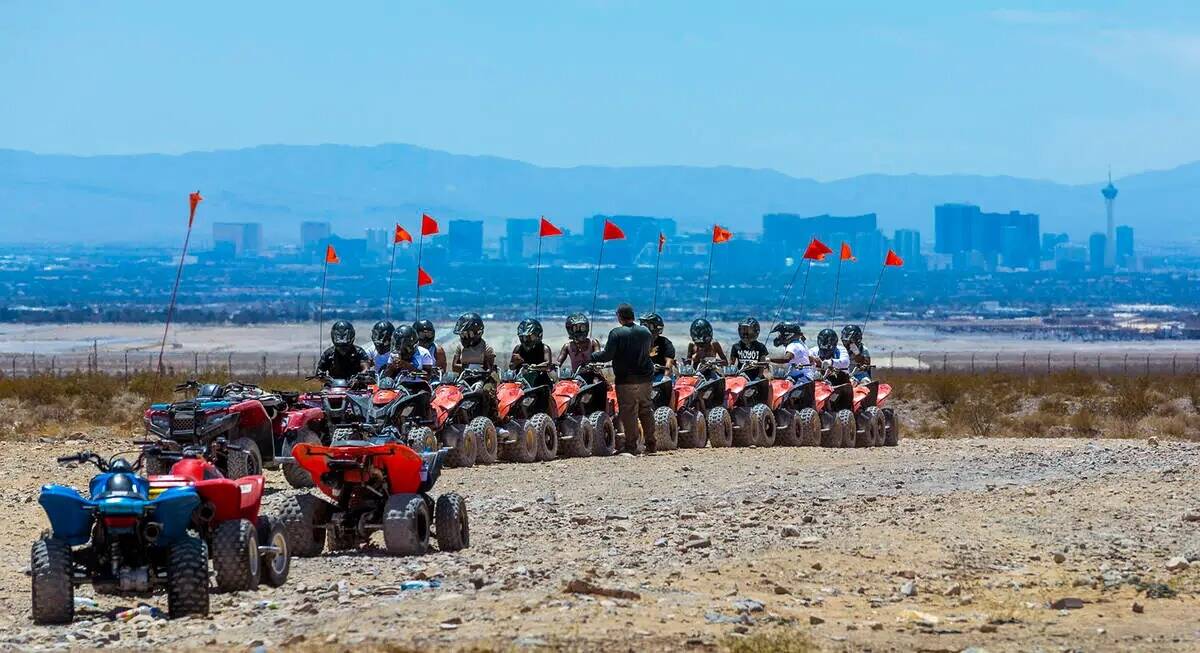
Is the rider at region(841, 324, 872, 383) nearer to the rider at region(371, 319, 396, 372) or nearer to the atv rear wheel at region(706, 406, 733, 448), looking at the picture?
the atv rear wheel at region(706, 406, 733, 448)

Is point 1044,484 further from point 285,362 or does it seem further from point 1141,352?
point 1141,352

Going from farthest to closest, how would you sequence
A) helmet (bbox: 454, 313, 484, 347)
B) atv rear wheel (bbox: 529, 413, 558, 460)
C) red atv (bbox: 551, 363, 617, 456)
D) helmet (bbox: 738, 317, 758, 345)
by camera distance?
1. helmet (bbox: 738, 317, 758, 345)
2. helmet (bbox: 454, 313, 484, 347)
3. red atv (bbox: 551, 363, 617, 456)
4. atv rear wheel (bbox: 529, 413, 558, 460)

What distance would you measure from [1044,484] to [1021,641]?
335 inches

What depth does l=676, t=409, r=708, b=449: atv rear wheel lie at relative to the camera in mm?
25312

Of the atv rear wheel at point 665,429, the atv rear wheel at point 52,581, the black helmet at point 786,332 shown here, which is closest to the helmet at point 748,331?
the black helmet at point 786,332

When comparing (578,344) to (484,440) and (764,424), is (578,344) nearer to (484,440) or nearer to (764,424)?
(764,424)

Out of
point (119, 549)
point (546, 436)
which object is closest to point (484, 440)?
point (546, 436)

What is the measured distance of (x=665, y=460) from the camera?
76.1 feet

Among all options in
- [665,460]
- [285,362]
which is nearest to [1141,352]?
[285,362]

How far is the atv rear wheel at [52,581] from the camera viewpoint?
12438mm

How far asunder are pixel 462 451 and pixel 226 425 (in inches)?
108

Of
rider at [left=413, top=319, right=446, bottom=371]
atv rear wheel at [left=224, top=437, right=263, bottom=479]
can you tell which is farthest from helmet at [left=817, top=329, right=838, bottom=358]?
atv rear wheel at [left=224, top=437, right=263, bottom=479]

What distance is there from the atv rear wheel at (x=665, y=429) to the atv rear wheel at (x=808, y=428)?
2.28 metres

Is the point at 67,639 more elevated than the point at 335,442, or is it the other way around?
the point at 335,442
